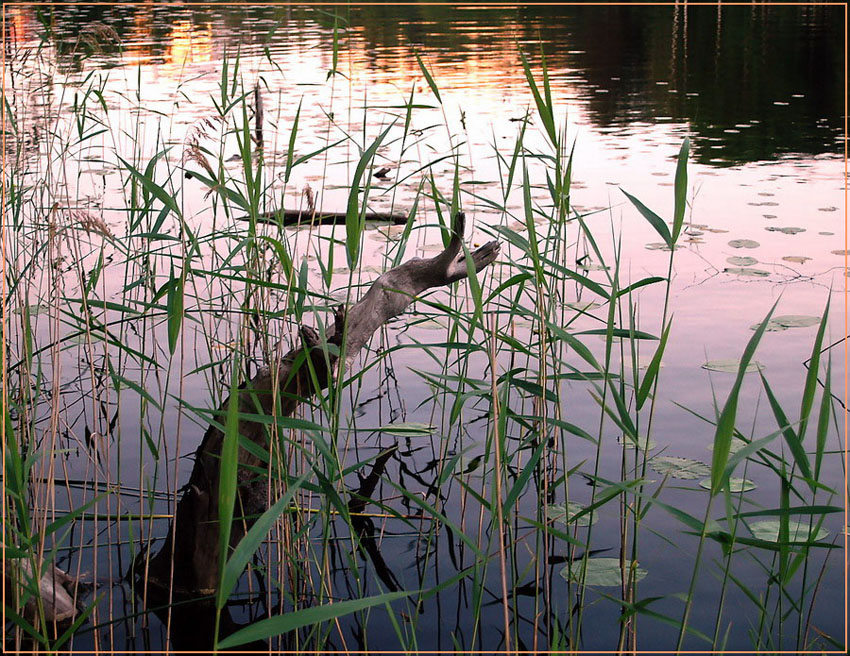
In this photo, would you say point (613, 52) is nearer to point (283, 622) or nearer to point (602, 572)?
point (602, 572)

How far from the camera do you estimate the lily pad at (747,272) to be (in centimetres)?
393

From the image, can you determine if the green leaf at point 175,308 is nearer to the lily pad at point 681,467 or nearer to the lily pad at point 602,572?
the lily pad at point 602,572

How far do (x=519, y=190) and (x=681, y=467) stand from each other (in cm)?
302

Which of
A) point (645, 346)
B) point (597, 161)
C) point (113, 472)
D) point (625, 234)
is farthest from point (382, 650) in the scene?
point (597, 161)

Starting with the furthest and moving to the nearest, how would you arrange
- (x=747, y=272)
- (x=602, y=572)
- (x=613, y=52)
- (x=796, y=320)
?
(x=613, y=52), (x=747, y=272), (x=796, y=320), (x=602, y=572)

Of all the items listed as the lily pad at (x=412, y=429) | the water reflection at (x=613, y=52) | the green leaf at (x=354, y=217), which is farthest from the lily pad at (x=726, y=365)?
the water reflection at (x=613, y=52)

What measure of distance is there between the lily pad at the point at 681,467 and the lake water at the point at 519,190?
6 cm

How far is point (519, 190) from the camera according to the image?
5.23 m

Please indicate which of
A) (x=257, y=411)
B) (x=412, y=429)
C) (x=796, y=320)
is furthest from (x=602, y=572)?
(x=796, y=320)

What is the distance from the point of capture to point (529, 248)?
1754 mm

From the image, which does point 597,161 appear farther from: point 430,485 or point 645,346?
point 430,485

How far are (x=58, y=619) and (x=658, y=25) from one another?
1614 cm

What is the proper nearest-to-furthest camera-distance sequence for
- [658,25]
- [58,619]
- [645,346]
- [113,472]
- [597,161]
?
[58,619] < [113,472] < [645,346] < [597,161] < [658,25]

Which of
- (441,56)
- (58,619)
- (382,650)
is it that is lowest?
(382,650)
